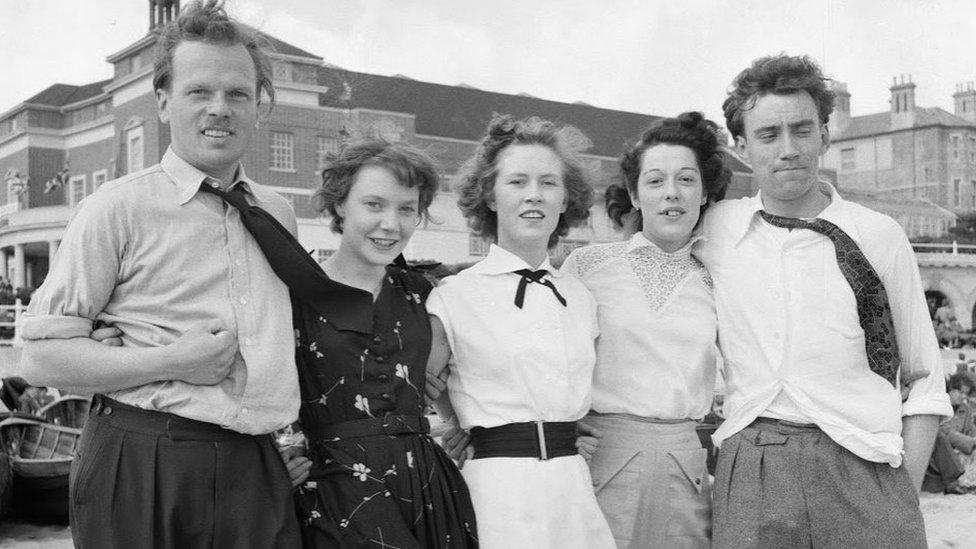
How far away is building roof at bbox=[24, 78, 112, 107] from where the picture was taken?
43188 millimetres

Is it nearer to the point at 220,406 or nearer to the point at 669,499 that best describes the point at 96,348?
the point at 220,406

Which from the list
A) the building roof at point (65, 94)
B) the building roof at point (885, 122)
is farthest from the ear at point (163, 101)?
the building roof at point (885, 122)

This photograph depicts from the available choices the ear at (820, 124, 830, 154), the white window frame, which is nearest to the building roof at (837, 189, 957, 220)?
the white window frame

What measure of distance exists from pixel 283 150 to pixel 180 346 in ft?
98.8

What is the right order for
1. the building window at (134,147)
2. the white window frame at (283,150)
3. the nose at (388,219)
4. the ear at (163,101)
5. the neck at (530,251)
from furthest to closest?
the building window at (134,147) → the white window frame at (283,150) → the neck at (530,251) → the nose at (388,219) → the ear at (163,101)

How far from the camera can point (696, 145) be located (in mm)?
3535

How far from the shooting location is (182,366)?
8.05ft

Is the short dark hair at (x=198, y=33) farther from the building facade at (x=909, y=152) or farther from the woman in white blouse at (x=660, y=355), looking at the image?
the building facade at (x=909, y=152)

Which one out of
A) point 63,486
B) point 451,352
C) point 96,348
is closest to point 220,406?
point 96,348

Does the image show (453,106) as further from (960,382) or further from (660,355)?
(660,355)

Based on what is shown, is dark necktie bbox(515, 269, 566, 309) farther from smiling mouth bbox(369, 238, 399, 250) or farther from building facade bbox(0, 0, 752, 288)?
building facade bbox(0, 0, 752, 288)

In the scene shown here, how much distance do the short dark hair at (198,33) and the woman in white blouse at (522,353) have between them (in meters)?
1.00

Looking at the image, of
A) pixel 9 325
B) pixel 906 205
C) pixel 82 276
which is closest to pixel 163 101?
pixel 82 276

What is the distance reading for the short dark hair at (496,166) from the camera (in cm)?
348
